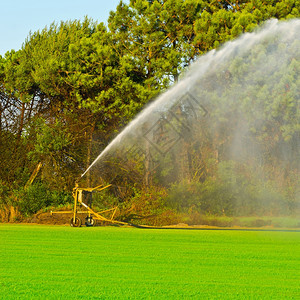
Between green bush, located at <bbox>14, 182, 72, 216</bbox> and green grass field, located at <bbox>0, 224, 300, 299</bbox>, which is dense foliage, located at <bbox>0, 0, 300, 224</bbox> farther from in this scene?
green grass field, located at <bbox>0, 224, 300, 299</bbox>

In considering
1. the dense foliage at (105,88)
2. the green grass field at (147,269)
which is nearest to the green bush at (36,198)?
the dense foliage at (105,88)

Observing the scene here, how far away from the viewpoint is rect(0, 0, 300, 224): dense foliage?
2455 centimetres

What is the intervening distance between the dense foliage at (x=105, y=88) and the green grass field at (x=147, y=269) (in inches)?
432

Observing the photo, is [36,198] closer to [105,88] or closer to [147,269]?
[105,88]

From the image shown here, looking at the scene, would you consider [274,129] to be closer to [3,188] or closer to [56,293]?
[3,188]

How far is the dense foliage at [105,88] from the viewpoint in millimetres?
24547

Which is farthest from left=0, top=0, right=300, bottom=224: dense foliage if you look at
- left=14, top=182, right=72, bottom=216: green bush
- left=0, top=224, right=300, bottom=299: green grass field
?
left=0, top=224, right=300, bottom=299: green grass field

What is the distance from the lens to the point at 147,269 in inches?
343

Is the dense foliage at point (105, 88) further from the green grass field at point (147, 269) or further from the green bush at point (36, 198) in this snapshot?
the green grass field at point (147, 269)

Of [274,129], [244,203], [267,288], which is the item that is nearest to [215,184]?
[244,203]

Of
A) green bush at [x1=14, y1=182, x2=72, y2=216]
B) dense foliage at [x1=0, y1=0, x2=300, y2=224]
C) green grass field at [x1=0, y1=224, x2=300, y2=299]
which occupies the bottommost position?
green grass field at [x1=0, y1=224, x2=300, y2=299]

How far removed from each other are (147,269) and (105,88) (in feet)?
59.9

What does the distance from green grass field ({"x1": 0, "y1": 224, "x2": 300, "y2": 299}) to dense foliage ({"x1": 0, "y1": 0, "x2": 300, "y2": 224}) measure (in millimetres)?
10975

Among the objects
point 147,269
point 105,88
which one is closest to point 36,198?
point 105,88
